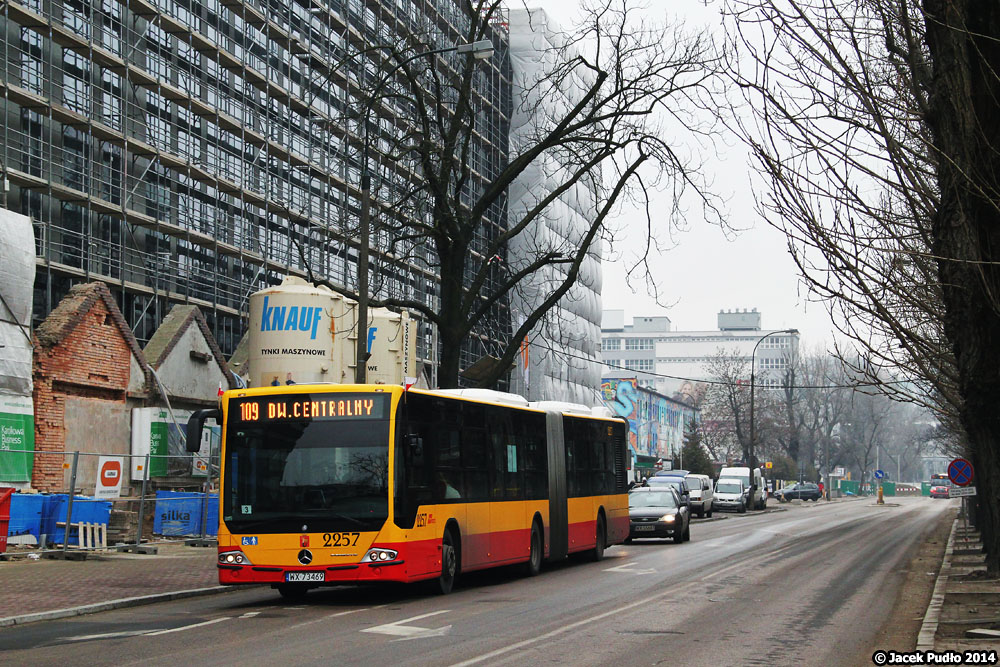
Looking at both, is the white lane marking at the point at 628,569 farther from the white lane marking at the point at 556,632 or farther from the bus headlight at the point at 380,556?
the bus headlight at the point at 380,556

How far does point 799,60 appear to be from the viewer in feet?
41.3

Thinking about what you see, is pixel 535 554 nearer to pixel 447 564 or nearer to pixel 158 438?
pixel 447 564

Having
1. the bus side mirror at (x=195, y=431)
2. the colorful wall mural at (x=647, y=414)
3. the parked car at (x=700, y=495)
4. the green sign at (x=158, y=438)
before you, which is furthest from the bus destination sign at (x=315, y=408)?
the colorful wall mural at (x=647, y=414)

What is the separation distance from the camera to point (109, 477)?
91.9ft

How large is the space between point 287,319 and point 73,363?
315 inches

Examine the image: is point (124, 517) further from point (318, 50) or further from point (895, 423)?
point (895, 423)

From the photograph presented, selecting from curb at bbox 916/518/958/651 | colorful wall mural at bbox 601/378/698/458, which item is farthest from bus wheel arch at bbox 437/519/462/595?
colorful wall mural at bbox 601/378/698/458

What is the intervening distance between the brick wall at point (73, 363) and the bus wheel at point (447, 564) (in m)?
12.2

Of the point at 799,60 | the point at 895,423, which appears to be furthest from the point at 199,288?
the point at 895,423

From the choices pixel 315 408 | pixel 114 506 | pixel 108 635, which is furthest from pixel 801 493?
pixel 108 635

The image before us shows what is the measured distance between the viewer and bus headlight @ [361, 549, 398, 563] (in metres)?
15.7

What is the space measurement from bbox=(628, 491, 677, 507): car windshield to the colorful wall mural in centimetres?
5784

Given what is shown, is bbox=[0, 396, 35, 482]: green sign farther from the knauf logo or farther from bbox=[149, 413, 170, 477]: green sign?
the knauf logo

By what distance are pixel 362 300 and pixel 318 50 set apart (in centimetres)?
2945
